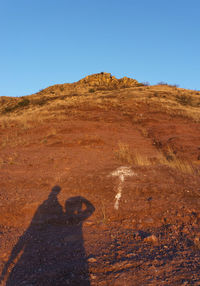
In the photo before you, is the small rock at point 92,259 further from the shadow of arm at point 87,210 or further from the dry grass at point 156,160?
the dry grass at point 156,160

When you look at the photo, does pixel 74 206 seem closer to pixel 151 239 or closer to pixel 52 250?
pixel 52 250

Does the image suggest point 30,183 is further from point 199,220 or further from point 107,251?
point 199,220

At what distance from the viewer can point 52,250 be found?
3.41m

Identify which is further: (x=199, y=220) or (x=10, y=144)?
(x=10, y=144)

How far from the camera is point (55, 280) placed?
2.68 m

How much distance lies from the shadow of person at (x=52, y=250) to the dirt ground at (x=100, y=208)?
0.01 m

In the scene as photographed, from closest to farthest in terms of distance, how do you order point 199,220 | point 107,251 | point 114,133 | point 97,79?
point 107,251 < point 199,220 < point 114,133 < point 97,79

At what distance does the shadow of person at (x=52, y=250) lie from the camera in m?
2.73

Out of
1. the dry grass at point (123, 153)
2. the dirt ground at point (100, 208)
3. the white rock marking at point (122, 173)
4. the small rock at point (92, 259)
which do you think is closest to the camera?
the dirt ground at point (100, 208)

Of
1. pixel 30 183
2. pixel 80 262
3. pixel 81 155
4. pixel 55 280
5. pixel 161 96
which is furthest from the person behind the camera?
pixel 161 96

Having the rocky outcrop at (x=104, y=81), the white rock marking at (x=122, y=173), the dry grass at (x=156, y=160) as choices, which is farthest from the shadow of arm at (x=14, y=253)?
the rocky outcrop at (x=104, y=81)

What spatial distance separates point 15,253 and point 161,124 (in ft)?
39.5

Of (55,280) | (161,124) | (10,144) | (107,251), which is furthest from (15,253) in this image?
(161,124)

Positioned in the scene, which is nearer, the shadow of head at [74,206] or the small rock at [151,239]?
the small rock at [151,239]
